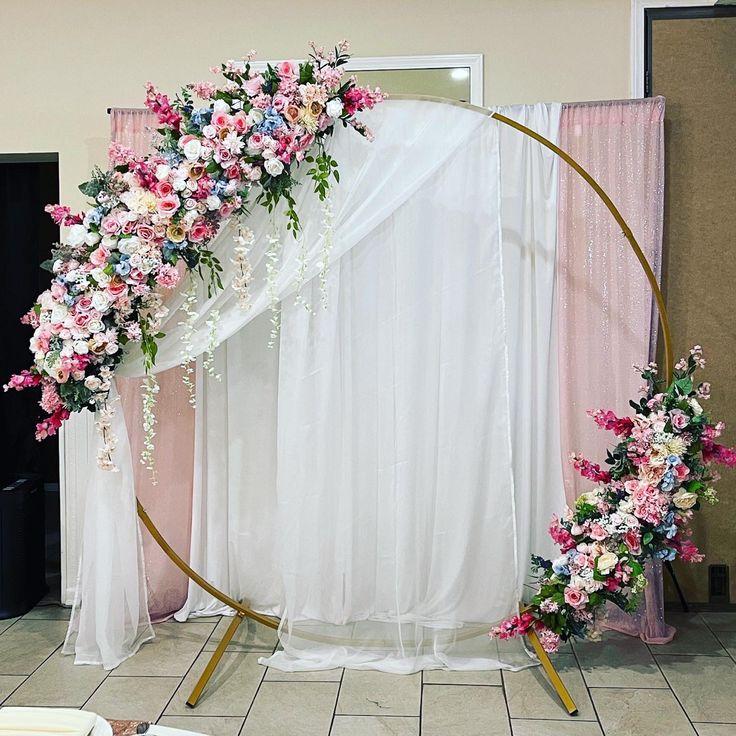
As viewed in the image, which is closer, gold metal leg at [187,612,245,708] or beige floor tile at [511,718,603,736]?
beige floor tile at [511,718,603,736]

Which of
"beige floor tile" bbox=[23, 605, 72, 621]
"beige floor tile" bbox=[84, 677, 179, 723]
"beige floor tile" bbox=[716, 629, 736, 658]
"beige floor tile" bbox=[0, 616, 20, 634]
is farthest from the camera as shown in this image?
"beige floor tile" bbox=[23, 605, 72, 621]

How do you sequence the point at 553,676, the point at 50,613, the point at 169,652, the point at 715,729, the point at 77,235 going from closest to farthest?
the point at 715,729
the point at 77,235
the point at 553,676
the point at 169,652
the point at 50,613

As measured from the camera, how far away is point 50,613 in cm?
392

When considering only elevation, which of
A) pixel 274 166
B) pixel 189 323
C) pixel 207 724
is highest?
pixel 274 166

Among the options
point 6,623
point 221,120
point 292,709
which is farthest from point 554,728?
point 6,623

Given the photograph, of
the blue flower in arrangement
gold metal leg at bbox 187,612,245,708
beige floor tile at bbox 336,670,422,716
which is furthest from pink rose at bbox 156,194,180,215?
beige floor tile at bbox 336,670,422,716

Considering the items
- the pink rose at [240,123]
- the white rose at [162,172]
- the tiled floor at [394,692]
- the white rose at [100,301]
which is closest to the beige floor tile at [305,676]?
the tiled floor at [394,692]

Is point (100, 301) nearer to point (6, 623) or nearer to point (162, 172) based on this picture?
point (162, 172)

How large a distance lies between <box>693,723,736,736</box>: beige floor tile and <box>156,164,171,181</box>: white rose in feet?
8.17

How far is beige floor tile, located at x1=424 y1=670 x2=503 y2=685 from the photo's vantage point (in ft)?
10.4

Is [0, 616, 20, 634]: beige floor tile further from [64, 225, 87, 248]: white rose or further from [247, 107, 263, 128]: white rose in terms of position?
[247, 107, 263, 128]: white rose

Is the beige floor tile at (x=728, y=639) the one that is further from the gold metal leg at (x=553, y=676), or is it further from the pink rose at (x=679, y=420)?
the pink rose at (x=679, y=420)

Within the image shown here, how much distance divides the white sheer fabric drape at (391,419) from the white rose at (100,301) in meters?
0.28

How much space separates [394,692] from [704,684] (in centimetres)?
112
